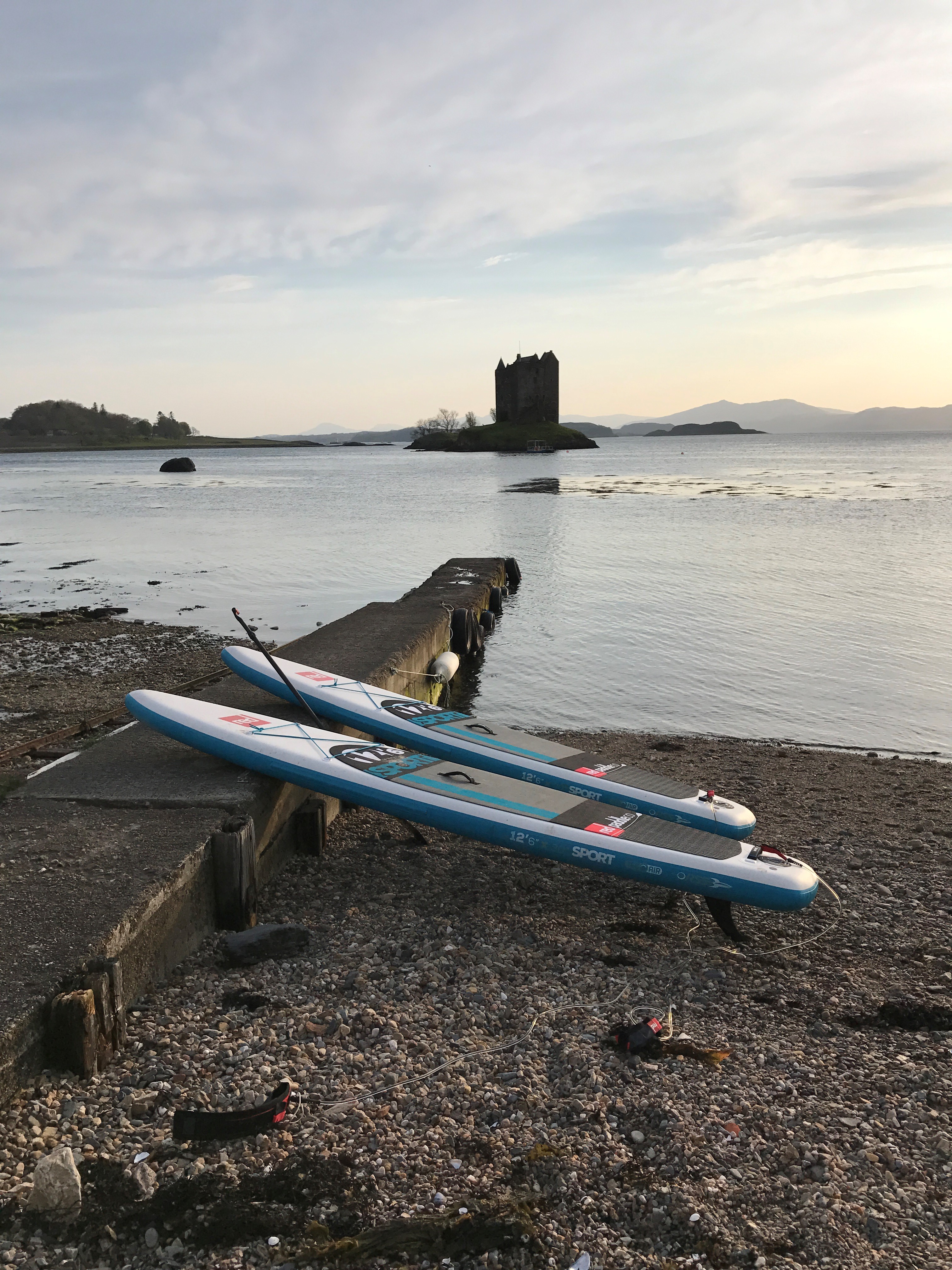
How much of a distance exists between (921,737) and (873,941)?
5595 millimetres

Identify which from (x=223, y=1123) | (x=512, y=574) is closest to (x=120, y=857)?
(x=223, y=1123)

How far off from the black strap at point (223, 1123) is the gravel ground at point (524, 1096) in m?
0.04

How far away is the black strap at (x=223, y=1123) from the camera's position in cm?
318

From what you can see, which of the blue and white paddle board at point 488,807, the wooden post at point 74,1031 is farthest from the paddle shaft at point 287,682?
the wooden post at point 74,1031

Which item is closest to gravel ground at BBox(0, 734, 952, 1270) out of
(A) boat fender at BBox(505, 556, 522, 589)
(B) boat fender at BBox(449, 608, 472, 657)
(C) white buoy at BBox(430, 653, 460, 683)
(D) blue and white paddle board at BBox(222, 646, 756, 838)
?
(D) blue and white paddle board at BBox(222, 646, 756, 838)

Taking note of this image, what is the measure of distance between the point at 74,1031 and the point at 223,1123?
2.13 ft

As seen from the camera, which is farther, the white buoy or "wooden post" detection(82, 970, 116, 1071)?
the white buoy

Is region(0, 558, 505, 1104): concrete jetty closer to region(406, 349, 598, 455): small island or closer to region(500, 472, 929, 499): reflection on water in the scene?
region(500, 472, 929, 499): reflection on water

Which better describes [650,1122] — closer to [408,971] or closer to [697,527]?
[408,971]

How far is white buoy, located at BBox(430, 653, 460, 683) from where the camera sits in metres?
10.9

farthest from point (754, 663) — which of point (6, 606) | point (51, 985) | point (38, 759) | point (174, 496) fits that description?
point (174, 496)

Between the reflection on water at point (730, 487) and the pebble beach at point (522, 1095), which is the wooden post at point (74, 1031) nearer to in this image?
the pebble beach at point (522, 1095)

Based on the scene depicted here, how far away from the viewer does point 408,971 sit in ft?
14.4

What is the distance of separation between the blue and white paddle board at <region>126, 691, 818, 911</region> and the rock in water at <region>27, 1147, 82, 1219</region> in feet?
9.45
